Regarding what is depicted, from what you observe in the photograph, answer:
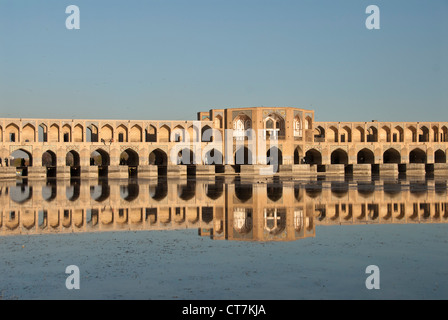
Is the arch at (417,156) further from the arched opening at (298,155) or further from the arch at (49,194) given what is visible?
the arch at (49,194)

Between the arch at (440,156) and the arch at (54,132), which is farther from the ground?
the arch at (54,132)

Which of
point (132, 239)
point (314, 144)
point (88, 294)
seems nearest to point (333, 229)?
point (132, 239)

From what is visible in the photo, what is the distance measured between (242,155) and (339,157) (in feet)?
35.2

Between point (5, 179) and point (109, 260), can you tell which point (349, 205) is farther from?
point (5, 179)

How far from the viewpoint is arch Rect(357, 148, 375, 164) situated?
4475 centimetres

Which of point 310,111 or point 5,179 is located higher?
point 310,111

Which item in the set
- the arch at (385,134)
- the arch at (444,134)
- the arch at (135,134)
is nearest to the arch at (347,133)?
the arch at (385,134)

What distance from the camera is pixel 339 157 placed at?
1817 inches

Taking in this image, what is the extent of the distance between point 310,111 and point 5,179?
978 inches

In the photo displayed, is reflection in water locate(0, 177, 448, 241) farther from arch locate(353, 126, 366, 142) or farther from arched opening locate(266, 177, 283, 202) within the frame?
arch locate(353, 126, 366, 142)

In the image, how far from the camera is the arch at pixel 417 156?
45.4 metres

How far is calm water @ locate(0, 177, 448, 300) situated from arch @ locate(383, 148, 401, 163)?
33.1 metres

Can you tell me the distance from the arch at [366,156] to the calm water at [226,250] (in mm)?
32160

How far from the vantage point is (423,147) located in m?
44.8
